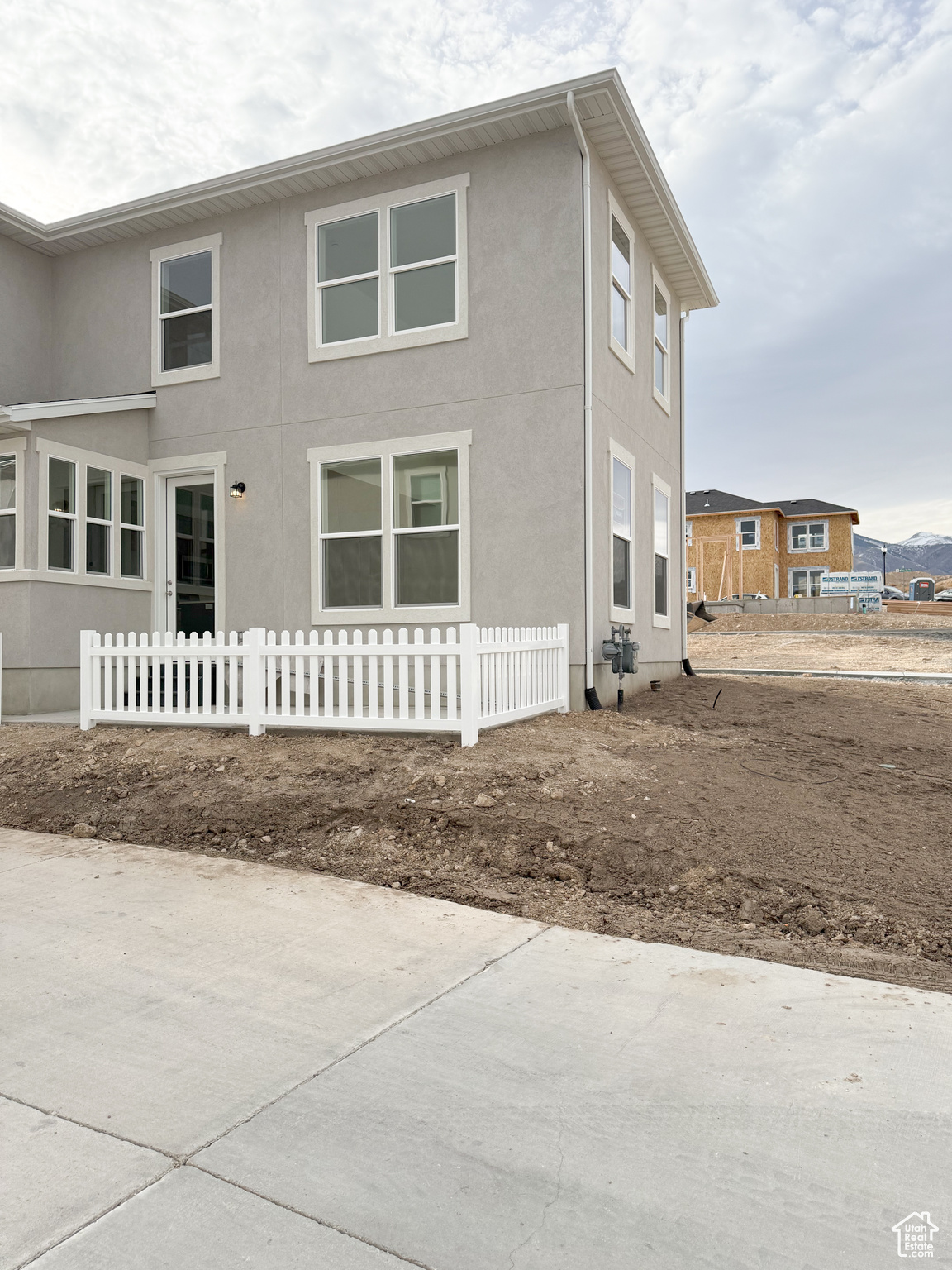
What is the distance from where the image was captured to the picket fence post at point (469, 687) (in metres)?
6.66

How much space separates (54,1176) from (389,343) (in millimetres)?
9266

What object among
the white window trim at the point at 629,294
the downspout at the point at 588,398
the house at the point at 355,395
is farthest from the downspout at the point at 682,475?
the downspout at the point at 588,398

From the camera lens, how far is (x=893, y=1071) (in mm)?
2535

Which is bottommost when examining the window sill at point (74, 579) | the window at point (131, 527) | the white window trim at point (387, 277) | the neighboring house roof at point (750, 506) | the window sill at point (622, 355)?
the window sill at point (74, 579)

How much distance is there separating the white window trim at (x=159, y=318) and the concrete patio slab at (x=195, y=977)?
7.69 metres

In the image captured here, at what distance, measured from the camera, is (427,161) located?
974cm

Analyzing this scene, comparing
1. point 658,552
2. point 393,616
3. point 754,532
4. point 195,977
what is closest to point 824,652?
point 658,552

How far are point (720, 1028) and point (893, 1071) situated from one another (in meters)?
0.53

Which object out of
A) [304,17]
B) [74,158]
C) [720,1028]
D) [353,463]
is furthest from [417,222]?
[720,1028]

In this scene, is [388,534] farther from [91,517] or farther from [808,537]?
[808,537]

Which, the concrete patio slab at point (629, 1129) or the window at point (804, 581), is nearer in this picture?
the concrete patio slab at point (629, 1129)

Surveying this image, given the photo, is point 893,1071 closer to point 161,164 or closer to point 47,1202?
point 47,1202

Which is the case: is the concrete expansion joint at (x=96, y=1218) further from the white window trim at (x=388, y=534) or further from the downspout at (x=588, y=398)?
the white window trim at (x=388, y=534)

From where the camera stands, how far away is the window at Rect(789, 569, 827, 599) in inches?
1832
